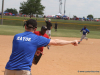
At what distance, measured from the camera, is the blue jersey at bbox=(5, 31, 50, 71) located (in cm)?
306

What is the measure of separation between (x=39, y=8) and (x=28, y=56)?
66487mm

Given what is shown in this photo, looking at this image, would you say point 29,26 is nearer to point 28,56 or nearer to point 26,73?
point 28,56

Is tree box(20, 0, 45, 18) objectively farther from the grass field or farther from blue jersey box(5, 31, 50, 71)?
blue jersey box(5, 31, 50, 71)

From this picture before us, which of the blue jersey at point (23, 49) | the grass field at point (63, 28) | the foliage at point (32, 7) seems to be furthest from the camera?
the foliage at point (32, 7)

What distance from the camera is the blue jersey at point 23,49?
3063mm

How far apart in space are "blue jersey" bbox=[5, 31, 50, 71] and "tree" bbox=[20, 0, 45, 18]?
6495 centimetres

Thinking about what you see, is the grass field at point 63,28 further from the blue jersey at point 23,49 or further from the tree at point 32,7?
the blue jersey at point 23,49

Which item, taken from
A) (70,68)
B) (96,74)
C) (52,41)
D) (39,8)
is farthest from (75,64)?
(39,8)

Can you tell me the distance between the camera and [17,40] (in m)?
3.11

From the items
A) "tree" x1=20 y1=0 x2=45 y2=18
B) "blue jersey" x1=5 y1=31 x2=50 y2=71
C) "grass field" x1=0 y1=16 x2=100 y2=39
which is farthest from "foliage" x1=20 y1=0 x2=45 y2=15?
"blue jersey" x1=5 y1=31 x2=50 y2=71

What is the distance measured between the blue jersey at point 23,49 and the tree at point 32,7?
64947 mm

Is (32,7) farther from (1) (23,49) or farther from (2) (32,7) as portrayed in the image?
(1) (23,49)

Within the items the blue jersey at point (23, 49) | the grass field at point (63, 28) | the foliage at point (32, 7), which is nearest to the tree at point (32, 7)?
the foliage at point (32, 7)

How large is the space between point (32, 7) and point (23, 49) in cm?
6657
